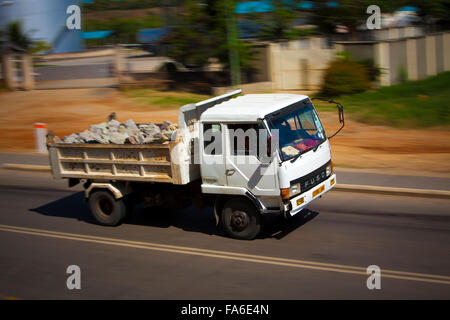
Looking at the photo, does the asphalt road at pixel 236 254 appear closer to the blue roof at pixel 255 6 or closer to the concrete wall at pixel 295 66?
the concrete wall at pixel 295 66

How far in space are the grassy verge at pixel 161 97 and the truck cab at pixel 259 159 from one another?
49.9 feet

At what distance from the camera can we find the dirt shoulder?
13414 mm

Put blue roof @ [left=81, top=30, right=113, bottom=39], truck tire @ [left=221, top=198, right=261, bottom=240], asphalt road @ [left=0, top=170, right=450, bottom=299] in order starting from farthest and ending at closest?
blue roof @ [left=81, top=30, right=113, bottom=39]
truck tire @ [left=221, top=198, right=261, bottom=240]
asphalt road @ [left=0, top=170, right=450, bottom=299]

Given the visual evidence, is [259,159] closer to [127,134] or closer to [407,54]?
[127,134]

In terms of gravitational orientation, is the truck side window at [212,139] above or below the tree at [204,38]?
below

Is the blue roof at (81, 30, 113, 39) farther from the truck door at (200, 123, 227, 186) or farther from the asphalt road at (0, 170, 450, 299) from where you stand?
the truck door at (200, 123, 227, 186)

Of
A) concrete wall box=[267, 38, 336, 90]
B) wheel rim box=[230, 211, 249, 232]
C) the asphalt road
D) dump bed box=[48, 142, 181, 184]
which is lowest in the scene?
the asphalt road

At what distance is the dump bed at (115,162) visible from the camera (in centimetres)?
867

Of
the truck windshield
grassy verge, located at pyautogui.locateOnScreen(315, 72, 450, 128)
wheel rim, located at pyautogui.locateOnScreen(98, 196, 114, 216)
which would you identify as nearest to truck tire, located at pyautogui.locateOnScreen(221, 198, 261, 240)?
the truck windshield

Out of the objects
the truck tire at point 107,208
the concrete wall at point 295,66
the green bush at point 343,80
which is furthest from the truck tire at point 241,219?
the concrete wall at point 295,66

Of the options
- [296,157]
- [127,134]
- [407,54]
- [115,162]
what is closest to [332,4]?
[407,54]

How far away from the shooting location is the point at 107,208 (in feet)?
32.3

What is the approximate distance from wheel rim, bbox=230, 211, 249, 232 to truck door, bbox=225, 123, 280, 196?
51 cm

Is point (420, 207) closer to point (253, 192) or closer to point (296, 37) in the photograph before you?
point (253, 192)
